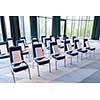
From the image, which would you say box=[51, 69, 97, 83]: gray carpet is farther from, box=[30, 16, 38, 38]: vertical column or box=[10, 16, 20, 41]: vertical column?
box=[30, 16, 38, 38]: vertical column

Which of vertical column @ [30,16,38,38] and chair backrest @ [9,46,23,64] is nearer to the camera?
chair backrest @ [9,46,23,64]

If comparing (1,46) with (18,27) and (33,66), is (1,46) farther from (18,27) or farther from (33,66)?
Answer: (18,27)

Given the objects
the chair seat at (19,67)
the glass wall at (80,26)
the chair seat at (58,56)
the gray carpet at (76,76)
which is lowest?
the gray carpet at (76,76)

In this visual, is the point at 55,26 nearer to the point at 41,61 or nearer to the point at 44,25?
the point at 44,25

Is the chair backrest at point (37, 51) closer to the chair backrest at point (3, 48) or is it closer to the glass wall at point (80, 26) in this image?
the chair backrest at point (3, 48)

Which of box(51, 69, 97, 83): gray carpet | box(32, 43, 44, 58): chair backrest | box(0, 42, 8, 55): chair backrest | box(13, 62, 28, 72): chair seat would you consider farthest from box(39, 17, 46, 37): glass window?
box(13, 62, 28, 72): chair seat

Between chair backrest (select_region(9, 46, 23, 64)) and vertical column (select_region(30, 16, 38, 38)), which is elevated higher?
vertical column (select_region(30, 16, 38, 38))

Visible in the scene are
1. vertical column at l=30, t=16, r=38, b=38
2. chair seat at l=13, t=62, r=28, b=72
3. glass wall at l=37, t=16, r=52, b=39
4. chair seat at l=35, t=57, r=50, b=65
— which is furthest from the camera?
glass wall at l=37, t=16, r=52, b=39

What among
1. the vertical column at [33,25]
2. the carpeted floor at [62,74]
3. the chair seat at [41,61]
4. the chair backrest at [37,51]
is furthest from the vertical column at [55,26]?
the chair seat at [41,61]

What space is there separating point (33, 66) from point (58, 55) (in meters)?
1.07
